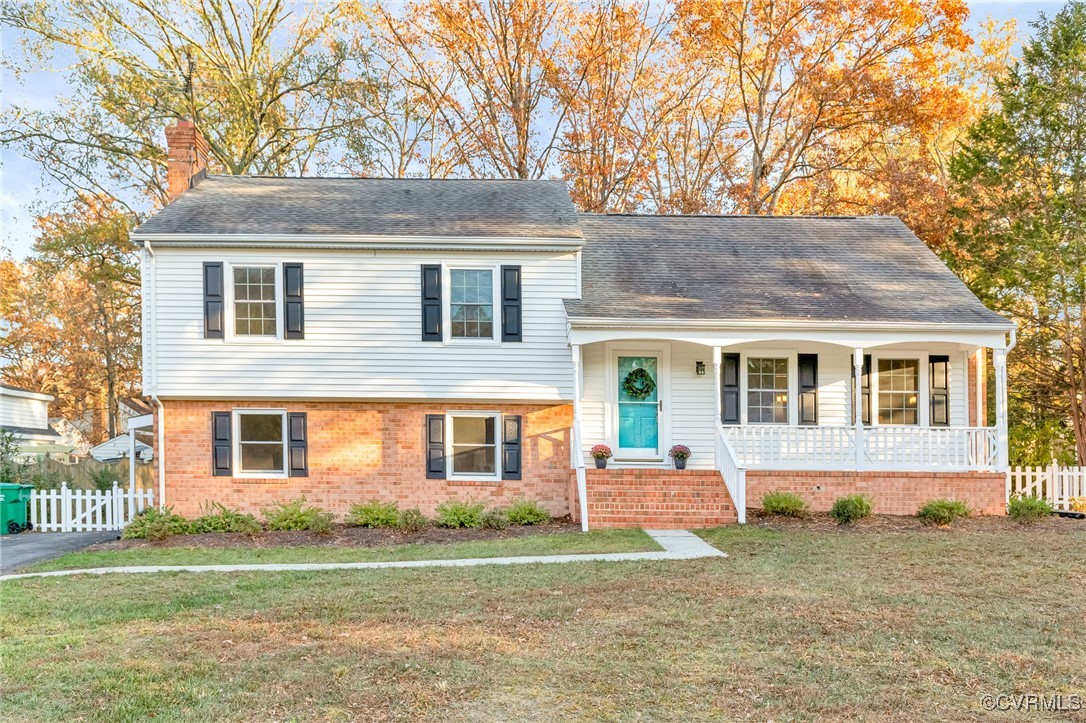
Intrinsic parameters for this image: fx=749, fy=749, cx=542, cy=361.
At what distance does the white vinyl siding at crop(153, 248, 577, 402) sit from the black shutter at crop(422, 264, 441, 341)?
0.37 ft

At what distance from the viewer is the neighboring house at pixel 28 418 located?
25.2 metres

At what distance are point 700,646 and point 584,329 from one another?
7.95 meters

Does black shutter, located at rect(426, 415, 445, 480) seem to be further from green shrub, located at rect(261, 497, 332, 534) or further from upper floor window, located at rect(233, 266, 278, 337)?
upper floor window, located at rect(233, 266, 278, 337)

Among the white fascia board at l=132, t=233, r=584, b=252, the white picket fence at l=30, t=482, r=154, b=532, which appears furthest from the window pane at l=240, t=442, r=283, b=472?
the white fascia board at l=132, t=233, r=584, b=252

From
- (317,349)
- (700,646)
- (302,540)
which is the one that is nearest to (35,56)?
(317,349)

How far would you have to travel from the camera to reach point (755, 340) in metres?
13.4

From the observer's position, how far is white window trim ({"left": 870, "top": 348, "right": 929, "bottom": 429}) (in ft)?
48.4

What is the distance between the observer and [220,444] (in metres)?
13.7

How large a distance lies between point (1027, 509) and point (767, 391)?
4.80m

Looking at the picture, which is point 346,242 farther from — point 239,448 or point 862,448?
point 862,448

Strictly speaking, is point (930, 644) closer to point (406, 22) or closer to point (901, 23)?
point (901, 23)

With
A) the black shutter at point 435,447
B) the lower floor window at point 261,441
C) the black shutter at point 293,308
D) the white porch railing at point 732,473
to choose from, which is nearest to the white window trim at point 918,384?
the white porch railing at point 732,473

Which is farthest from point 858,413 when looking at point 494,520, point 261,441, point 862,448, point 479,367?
point 261,441

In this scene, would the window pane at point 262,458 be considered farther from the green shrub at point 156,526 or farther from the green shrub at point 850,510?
the green shrub at point 850,510
